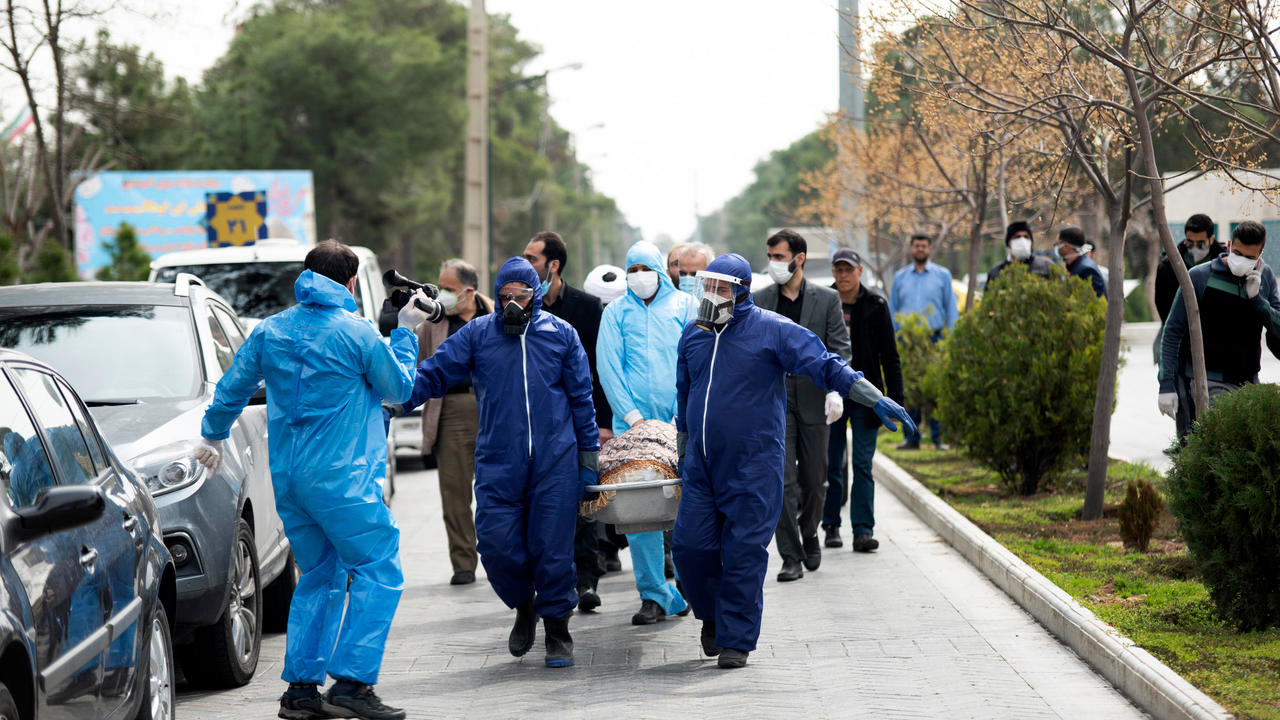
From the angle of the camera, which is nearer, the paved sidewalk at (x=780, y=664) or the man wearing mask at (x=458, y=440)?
the paved sidewalk at (x=780, y=664)

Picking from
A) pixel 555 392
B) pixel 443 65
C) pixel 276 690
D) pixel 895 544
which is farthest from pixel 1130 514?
pixel 443 65

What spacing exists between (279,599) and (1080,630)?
437 centimetres

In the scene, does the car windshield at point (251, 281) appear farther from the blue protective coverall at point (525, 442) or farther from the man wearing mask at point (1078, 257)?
the blue protective coverall at point (525, 442)

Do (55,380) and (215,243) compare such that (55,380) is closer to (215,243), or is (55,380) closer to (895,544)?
(895,544)

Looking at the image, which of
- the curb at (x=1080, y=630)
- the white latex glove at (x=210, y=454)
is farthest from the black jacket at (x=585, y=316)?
the white latex glove at (x=210, y=454)

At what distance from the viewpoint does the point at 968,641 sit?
7645mm

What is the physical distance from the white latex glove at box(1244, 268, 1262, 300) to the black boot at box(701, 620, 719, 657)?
407 centimetres

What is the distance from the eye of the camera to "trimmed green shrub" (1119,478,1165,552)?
9.28m

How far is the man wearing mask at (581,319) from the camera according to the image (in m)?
8.91

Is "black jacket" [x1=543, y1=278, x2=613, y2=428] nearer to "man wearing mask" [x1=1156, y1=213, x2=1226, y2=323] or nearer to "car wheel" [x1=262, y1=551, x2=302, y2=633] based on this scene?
"car wheel" [x1=262, y1=551, x2=302, y2=633]

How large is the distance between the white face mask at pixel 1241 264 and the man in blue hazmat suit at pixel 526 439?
13.8 feet

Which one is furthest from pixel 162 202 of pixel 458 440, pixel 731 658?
pixel 731 658

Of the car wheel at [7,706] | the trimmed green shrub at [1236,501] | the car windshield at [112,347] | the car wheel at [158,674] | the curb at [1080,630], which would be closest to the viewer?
the car wheel at [7,706]

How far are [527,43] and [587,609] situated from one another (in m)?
76.1
